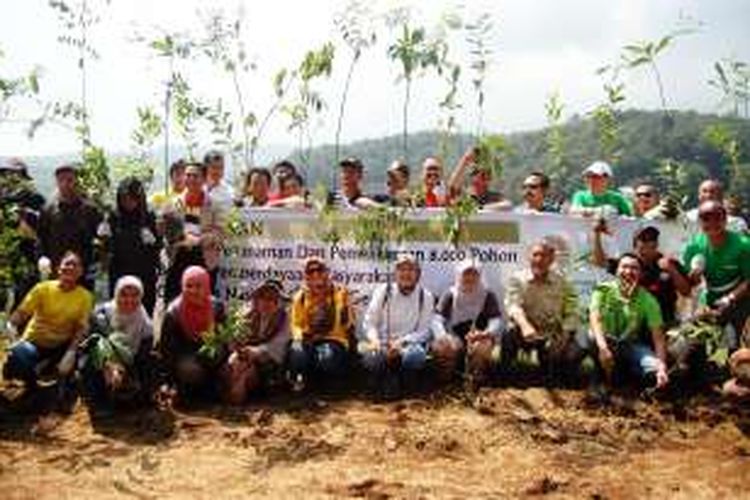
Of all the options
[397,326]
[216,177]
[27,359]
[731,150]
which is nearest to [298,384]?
[397,326]

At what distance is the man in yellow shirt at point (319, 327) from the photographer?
9625 mm

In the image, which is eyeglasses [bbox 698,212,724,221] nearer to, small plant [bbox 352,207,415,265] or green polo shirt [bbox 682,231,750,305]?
green polo shirt [bbox 682,231,750,305]

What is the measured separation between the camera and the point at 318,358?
960 centimetres

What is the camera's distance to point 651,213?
34.8 feet

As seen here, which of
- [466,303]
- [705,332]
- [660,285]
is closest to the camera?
[705,332]

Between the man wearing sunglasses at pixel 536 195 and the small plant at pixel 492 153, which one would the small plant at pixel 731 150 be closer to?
the man wearing sunglasses at pixel 536 195

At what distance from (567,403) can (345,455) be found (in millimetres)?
2199

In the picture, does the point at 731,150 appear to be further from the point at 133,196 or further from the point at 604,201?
the point at 133,196

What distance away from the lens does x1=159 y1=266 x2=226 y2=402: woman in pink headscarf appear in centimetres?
934

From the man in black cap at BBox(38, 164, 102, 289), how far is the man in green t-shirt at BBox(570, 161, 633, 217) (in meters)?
4.66

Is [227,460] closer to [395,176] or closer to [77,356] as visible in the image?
[77,356]

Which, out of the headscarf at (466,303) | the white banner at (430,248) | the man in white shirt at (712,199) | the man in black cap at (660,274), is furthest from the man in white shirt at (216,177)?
the man in white shirt at (712,199)

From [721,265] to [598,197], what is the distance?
152cm

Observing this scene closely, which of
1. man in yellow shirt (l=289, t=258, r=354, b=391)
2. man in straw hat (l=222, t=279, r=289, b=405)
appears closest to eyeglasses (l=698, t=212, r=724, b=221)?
man in yellow shirt (l=289, t=258, r=354, b=391)
